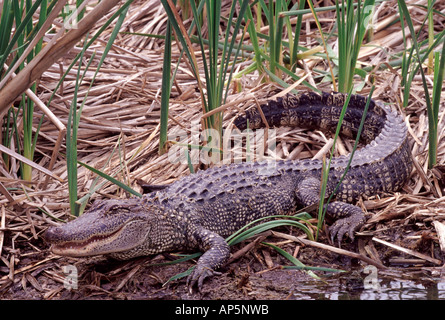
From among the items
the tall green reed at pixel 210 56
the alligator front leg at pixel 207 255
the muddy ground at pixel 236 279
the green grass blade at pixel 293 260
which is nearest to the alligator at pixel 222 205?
the alligator front leg at pixel 207 255

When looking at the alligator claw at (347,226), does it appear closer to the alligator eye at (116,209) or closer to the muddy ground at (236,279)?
the muddy ground at (236,279)

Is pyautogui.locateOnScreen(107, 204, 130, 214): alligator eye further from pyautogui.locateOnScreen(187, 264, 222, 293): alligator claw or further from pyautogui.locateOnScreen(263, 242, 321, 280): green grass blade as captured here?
pyautogui.locateOnScreen(263, 242, 321, 280): green grass blade

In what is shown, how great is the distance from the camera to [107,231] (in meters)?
3.20

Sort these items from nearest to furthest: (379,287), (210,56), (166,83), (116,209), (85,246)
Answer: (379,287) < (85,246) < (116,209) < (210,56) < (166,83)

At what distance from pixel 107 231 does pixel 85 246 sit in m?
0.18

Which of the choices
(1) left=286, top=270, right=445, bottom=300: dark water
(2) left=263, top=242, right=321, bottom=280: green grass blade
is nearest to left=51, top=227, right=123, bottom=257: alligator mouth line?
(2) left=263, top=242, right=321, bottom=280: green grass blade

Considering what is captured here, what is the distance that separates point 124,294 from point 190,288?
0.36m

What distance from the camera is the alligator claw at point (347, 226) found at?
3.44 metres

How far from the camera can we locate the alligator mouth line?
301cm

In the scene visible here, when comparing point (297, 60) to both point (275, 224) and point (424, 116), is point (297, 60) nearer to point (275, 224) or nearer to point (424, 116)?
point (424, 116)

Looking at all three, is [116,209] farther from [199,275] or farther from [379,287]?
[379,287]

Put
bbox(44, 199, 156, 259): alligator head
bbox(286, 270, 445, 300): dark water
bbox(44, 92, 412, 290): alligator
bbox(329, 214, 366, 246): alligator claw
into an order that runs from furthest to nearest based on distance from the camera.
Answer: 1. bbox(329, 214, 366, 246): alligator claw
2. bbox(44, 92, 412, 290): alligator
3. bbox(44, 199, 156, 259): alligator head
4. bbox(286, 270, 445, 300): dark water

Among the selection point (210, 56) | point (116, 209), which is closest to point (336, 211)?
point (210, 56)
